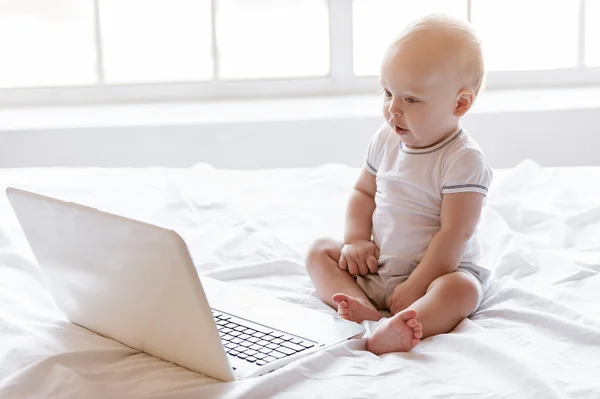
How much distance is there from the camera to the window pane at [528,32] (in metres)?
3.00

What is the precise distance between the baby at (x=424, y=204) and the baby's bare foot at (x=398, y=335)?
75 millimetres

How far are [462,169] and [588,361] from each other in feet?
1.24

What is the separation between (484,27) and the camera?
3.00 m

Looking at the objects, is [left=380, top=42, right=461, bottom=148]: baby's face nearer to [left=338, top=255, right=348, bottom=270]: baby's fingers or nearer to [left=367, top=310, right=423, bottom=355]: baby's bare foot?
[left=338, top=255, right=348, bottom=270]: baby's fingers

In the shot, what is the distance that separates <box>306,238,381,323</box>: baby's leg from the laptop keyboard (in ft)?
0.47

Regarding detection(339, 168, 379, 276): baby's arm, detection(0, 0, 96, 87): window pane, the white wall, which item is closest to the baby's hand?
detection(339, 168, 379, 276): baby's arm

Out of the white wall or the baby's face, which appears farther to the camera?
the white wall

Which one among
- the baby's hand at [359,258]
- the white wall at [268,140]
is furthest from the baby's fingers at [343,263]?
the white wall at [268,140]

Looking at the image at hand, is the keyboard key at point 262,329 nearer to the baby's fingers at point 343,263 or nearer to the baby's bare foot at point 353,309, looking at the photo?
the baby's bare foot at point 353,309

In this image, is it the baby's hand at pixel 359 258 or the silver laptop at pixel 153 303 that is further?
the baby's hand at pixel 359 258

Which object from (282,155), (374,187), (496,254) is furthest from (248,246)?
(282,155)

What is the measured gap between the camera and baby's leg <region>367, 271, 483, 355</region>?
1.20 metres

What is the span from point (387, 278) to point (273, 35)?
1725 mm

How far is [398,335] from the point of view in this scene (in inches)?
47.3
